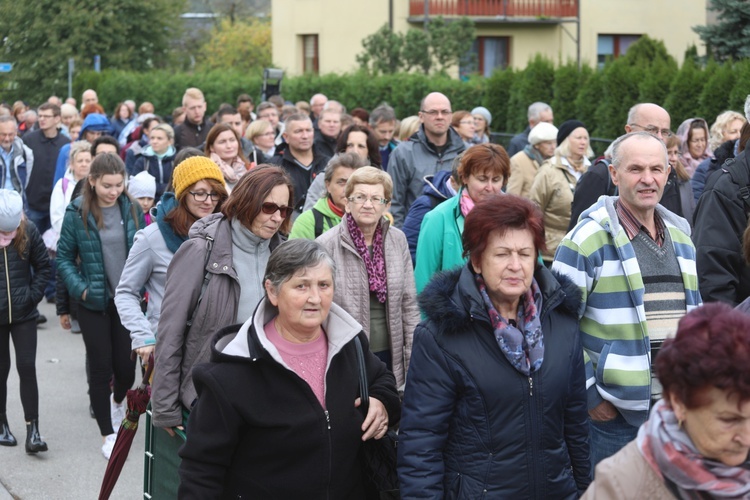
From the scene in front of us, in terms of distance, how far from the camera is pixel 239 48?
53.8m

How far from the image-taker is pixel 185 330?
547 cm

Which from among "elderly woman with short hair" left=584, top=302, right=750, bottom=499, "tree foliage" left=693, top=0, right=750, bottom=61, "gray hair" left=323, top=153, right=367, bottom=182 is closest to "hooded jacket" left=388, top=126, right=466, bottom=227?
"gray hair" left=323, top=153, right=367, bottom=182

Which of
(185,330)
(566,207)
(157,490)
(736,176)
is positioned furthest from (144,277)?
(566,207)

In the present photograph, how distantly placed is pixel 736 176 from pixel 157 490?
11.0ft

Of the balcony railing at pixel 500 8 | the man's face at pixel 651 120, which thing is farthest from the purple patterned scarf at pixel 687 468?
the balcony railing at pixel 500 8

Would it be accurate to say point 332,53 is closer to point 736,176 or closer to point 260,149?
point 260,149

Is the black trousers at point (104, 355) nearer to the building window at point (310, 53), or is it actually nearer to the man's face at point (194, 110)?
the man's face at point (194, 110)

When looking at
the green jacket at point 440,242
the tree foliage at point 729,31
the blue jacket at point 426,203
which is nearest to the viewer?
the green jacket at point 440,242

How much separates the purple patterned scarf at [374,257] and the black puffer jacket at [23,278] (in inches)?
123

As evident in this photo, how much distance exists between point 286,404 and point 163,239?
246cm

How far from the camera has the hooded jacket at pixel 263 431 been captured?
430 cm

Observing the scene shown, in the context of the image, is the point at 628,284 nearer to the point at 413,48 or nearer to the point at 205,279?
the point at 205,279

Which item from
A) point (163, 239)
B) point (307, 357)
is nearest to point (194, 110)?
point (163, 239)

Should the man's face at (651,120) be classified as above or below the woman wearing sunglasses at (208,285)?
above
